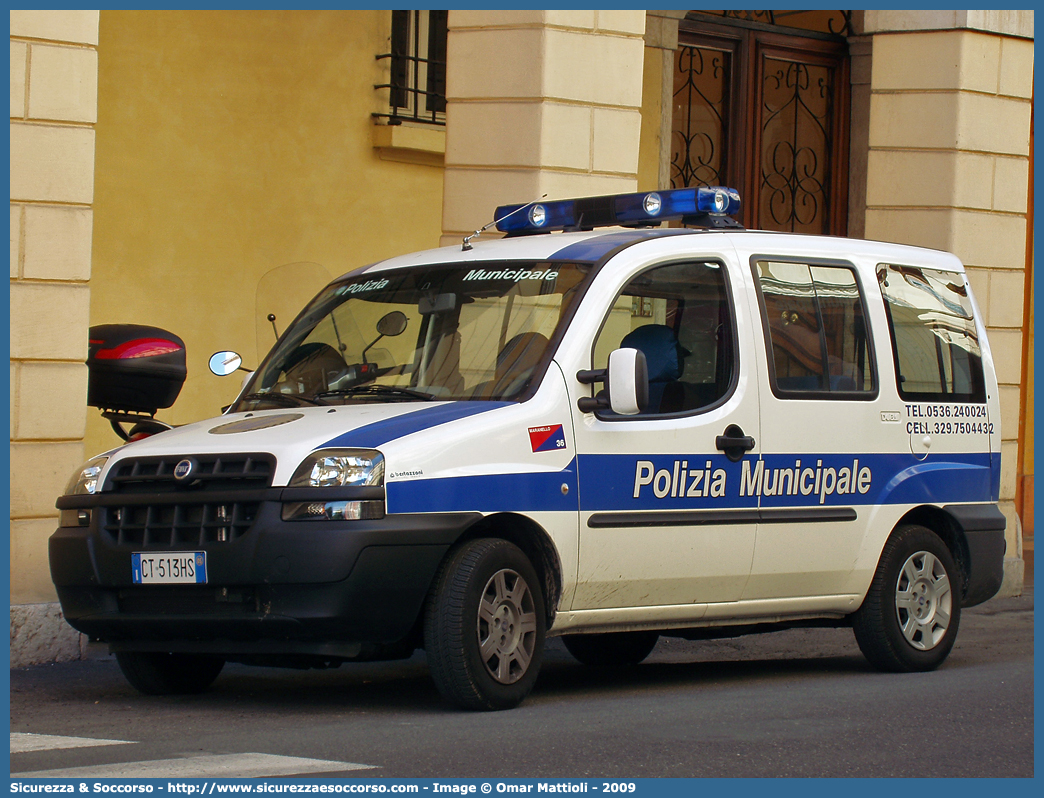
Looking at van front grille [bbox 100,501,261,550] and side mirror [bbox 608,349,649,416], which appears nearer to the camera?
van front grille [bbox 100,501,261,550]

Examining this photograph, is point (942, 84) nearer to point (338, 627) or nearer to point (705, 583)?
point (705, 583)

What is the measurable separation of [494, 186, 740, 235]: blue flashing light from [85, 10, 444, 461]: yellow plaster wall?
453cm

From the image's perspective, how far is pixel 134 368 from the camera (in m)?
9.03

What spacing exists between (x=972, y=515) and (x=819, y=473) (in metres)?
1.25

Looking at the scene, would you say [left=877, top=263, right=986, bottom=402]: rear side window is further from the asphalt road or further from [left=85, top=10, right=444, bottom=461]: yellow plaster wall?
[left=85, top=10, right=444, bottom=461]: yellow plaster wall

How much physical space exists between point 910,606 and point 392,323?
2.97m

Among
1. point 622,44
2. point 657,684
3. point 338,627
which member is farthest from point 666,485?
point 622,44

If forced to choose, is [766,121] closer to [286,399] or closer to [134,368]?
[134,368]

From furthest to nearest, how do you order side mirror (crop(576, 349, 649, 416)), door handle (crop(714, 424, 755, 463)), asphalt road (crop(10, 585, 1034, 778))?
door handle (crop(714, 424, 755, 463)), side mirror (crop(576, 349, 649, 416)), asphalt road (crop(10, 585, 1034, 778))

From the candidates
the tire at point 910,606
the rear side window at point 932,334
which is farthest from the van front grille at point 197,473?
the rear side window at point 932,334

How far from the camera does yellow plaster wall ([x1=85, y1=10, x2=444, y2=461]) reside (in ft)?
40.7

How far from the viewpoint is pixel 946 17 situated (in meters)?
13.1

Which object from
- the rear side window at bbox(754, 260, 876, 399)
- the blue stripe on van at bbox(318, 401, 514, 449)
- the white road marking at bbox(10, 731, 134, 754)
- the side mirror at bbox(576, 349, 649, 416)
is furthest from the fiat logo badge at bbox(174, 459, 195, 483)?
the rear side window at bbox(754, 260, 876, 399)

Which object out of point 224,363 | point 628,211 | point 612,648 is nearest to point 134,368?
point 224,363
